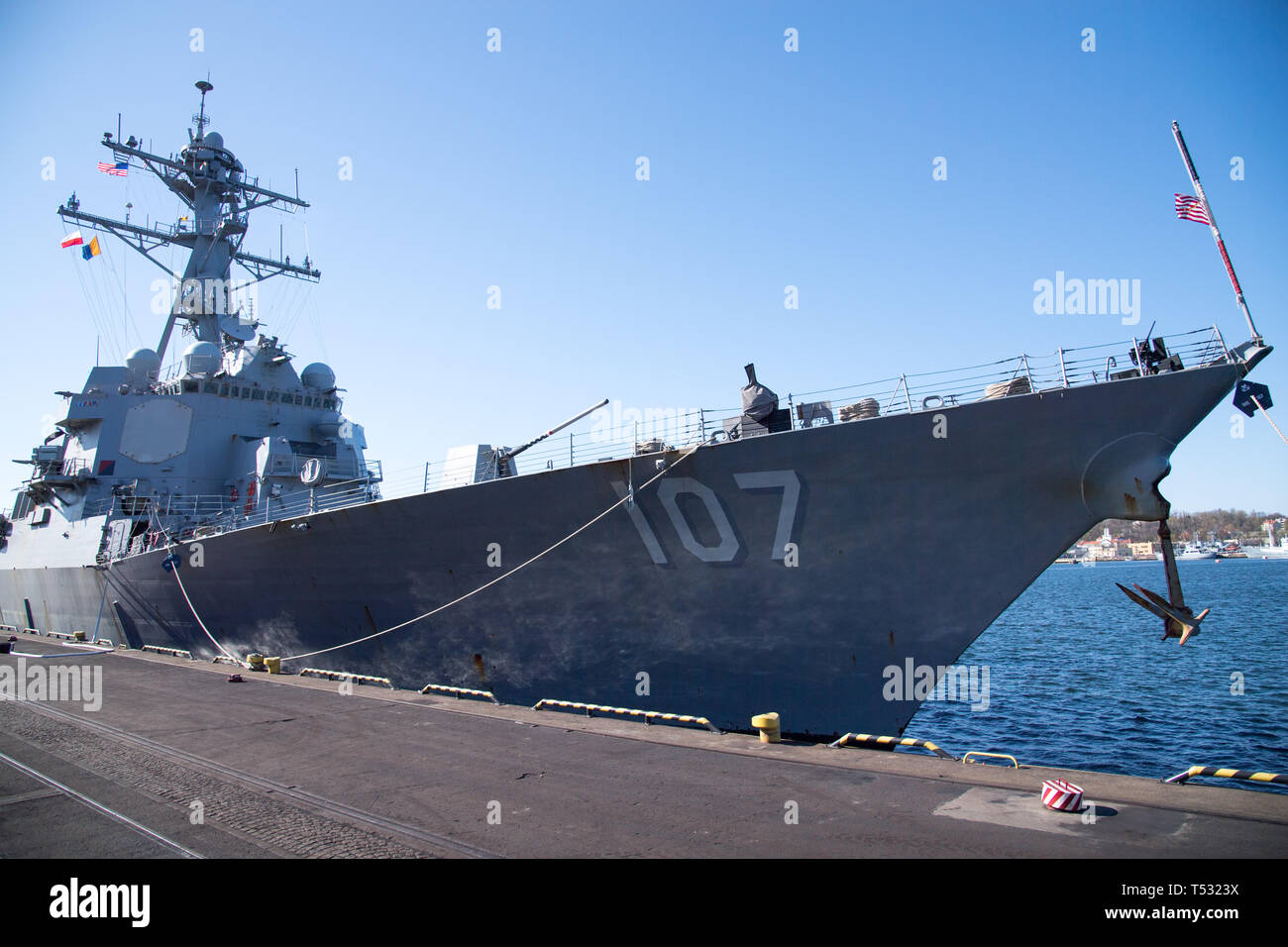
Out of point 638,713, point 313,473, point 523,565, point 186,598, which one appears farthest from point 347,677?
point 186,598

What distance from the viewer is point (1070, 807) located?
508 centimetres

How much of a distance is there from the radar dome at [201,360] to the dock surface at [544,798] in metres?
13.0

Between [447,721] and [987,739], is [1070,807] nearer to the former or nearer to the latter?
[447,721]

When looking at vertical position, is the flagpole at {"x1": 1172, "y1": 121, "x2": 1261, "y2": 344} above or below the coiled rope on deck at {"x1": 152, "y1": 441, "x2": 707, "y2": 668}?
above

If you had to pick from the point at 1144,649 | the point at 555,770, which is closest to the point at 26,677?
A: the point at 555,770

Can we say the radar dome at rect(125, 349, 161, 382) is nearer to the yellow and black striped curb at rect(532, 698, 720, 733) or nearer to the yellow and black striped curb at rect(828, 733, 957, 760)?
the yellow and black striped curb at rect(532, 698, 720, 733)

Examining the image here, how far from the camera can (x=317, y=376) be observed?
21688mm

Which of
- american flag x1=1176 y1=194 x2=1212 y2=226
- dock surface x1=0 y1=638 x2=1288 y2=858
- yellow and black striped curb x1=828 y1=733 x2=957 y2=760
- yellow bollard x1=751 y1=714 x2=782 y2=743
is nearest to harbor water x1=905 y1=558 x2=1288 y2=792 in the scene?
yellow and black striped curb x1=828 y1=733 x2=957 y2=760

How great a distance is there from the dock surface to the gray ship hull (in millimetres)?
1317

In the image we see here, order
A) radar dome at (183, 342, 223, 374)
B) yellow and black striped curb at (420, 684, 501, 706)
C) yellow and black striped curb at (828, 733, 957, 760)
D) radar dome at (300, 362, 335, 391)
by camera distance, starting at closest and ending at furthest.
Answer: yellow and black striped curb at (828, 733, 957, 760), yellow and black striped curb at (420, 684, 501, 706), radar dome at (183, 342, 223, 374), radar dome at (300, 362, 335, 391)

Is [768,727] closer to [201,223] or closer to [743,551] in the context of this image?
[743,551]

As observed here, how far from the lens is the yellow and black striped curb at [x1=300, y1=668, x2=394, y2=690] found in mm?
12391

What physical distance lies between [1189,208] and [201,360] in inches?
848

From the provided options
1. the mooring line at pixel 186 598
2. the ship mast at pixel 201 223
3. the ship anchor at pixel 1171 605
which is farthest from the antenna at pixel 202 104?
the ship anchor at pixel 1171 605
